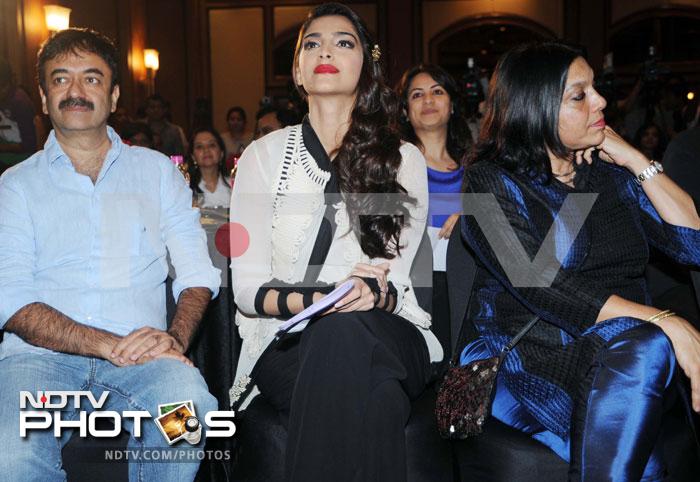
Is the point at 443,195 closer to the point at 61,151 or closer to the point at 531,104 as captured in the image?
the point at 531,104

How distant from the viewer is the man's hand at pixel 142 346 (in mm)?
2068

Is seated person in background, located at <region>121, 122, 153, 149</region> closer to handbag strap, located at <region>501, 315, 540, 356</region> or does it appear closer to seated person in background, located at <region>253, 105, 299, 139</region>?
seated person in background, located at <region>253, 105, 299, 139</region>

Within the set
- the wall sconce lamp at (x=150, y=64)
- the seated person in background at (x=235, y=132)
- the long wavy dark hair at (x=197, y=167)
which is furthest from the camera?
the wall sconce lamp at (x=150, y=64)

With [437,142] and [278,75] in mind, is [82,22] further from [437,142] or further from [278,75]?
[437,142]

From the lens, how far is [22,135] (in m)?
5.24

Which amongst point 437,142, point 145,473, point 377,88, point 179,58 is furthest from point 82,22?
point 145,473

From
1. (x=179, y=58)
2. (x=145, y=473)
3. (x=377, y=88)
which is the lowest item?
(x=145, y=473)

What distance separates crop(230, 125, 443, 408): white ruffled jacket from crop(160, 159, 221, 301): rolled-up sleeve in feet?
0.29

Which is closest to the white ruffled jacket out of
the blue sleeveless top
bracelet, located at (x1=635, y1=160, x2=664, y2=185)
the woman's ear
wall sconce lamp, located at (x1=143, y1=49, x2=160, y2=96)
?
the woman's ear

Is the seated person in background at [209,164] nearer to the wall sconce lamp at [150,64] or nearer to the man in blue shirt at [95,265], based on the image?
the man in blue shirt at [95,265]

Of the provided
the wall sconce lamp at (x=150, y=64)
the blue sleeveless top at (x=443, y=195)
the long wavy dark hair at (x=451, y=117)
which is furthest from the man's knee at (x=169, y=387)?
the wall sconce lamp at (x=150, y=64)

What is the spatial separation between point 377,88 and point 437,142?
1.25 m

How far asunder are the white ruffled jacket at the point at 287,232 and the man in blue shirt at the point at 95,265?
14 cm

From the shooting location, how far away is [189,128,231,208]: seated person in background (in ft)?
15.8
